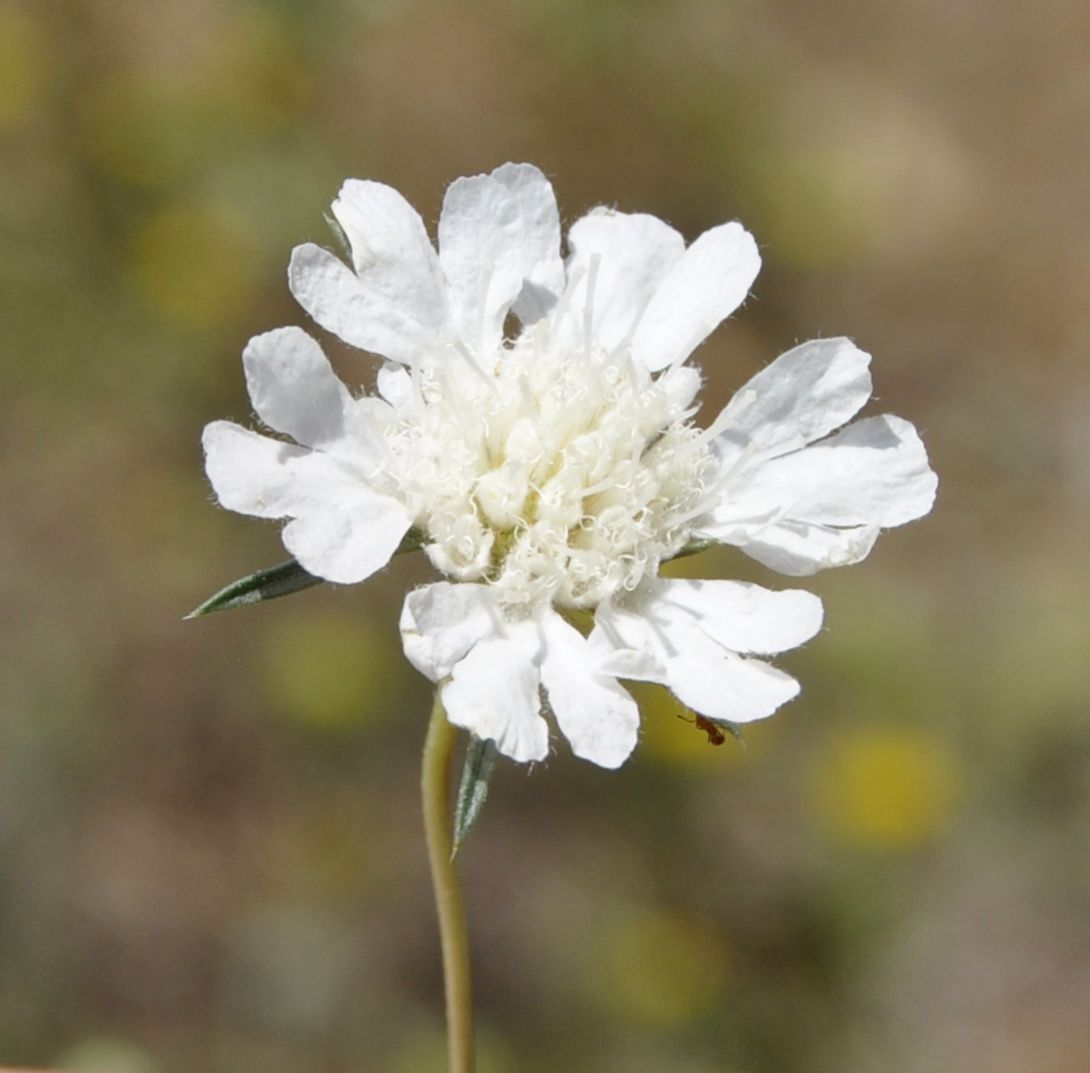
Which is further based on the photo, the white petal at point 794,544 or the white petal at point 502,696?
the white petal at point 794,544

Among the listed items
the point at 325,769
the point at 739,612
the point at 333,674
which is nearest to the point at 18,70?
the point at 333,674

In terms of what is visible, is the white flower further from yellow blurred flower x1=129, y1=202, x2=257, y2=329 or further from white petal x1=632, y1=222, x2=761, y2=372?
yellow blurred flower x1=129, y1=202, x2=257, y2=329

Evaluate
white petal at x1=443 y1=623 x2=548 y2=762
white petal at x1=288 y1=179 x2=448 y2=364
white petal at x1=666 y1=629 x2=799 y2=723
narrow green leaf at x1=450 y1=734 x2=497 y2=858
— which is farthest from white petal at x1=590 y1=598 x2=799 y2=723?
white petal at x1=288 y1=179 x2=448 y2=364

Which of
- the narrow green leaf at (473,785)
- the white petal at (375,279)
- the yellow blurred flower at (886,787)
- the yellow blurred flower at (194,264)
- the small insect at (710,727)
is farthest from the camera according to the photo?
the yellow blurred flower at (194,264)

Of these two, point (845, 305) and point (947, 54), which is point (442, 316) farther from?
point (947, 54)

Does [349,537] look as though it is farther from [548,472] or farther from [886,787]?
[886,787]

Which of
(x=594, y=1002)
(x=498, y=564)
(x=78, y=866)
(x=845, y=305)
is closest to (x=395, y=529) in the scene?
(x=498, y=564)

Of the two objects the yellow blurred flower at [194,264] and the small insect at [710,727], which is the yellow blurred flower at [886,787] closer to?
the yellow blurred flower at [194,264]

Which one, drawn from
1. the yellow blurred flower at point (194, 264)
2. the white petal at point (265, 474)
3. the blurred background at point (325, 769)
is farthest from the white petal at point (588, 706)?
the yellow blurred flower at point (194, 264)
